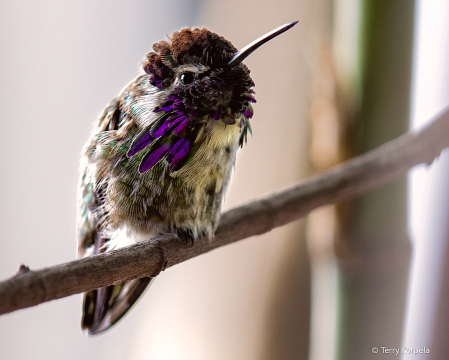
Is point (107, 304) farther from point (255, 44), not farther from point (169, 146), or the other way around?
point (255, 44)

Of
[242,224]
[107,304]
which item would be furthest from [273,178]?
[107,304]

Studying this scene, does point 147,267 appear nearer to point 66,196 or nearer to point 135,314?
point 66,196

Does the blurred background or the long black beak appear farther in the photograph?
the blurred background

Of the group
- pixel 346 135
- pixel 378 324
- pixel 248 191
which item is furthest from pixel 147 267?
pixel 248 191

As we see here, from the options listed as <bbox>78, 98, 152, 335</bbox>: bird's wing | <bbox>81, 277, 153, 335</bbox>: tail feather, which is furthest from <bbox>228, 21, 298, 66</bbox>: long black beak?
<bbox>81, 277, 153, 335</bbox>: tail feather

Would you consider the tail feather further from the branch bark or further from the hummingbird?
the branch bark

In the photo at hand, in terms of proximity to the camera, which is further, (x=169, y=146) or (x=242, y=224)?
(x=242, y=224)
